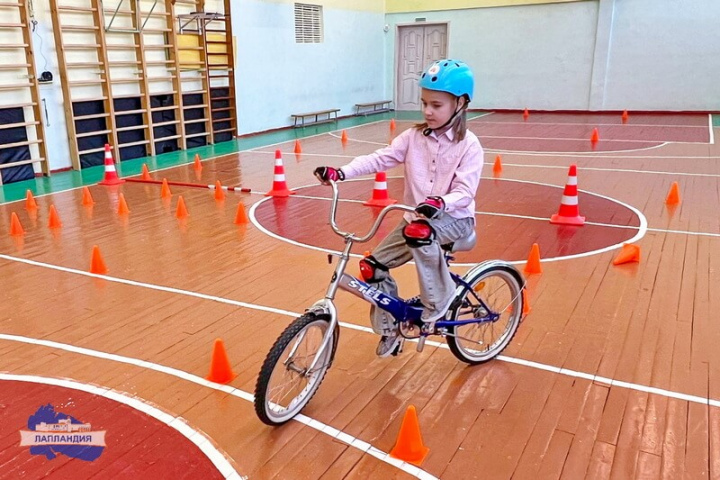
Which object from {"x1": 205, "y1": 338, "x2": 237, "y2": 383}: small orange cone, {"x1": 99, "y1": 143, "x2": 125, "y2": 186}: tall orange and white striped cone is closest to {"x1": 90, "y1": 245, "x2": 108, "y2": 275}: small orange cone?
{"x1": 205, "y1": 338, "x2": 237, "y2": 383}: small orange cone

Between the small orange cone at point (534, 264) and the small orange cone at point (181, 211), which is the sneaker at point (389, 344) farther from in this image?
the small orange cone at point (181, 211)

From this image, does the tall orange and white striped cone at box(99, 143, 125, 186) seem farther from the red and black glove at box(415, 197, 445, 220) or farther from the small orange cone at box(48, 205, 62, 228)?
the red and black glove at box(415, 197, 445, 220)

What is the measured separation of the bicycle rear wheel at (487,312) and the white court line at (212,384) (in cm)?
73

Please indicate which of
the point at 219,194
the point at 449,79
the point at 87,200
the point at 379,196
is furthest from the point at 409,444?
the point at 87,200

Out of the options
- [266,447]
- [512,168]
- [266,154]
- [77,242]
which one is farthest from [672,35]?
[266,447]

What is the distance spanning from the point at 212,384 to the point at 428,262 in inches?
49.5

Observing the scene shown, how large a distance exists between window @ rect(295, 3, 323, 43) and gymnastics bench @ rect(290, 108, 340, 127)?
1654 millimetres

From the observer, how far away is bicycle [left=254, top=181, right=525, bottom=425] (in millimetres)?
2404

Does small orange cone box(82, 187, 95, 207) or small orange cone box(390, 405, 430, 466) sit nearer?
small orange cone box(390, 405, 430, 466)

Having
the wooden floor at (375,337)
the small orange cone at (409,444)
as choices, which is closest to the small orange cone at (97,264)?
the wooden floor at (375,337)

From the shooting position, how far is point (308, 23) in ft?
45.8

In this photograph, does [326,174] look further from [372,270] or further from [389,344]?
[389,344]

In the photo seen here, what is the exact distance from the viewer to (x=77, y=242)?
531cm

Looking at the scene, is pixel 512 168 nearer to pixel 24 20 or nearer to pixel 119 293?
pixel 119 293
